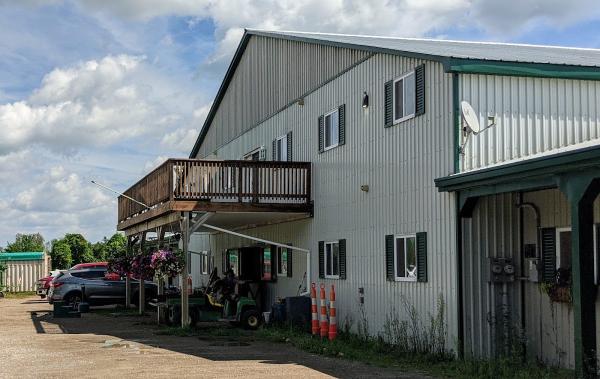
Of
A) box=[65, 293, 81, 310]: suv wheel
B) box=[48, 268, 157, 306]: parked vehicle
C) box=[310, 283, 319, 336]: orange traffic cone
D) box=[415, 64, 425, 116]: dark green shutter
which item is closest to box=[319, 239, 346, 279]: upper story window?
box=[310, 283, 319, 336]: orange traffic cone

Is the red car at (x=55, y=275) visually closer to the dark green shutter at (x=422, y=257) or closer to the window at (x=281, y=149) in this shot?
the window at (x=281, y=149)

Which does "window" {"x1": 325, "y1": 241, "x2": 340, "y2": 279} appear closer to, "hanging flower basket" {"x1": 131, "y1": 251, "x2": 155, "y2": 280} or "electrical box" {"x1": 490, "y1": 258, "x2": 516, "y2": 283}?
"hanging flower basket" {"x1": 131, "y1": 251, "x2": 155, "y2": 280}

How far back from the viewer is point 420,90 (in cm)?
1705

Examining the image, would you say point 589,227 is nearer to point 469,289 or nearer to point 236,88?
point 469,289

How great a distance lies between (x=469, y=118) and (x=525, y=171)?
240 cm

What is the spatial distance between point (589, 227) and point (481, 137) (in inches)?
155

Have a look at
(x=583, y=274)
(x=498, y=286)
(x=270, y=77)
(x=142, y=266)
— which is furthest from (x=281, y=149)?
(x=583, y=274)

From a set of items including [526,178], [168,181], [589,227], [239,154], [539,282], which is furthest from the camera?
[239,154]

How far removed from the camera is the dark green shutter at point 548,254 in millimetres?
14961

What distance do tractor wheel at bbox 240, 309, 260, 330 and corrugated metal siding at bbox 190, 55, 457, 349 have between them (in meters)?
1.86

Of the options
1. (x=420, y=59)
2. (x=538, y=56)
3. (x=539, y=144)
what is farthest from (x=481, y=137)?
(x=538, y=56)

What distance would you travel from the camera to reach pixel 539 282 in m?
15.2

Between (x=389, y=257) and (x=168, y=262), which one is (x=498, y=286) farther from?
(x=168, y=262)

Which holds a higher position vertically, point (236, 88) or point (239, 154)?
point (236, 88)
